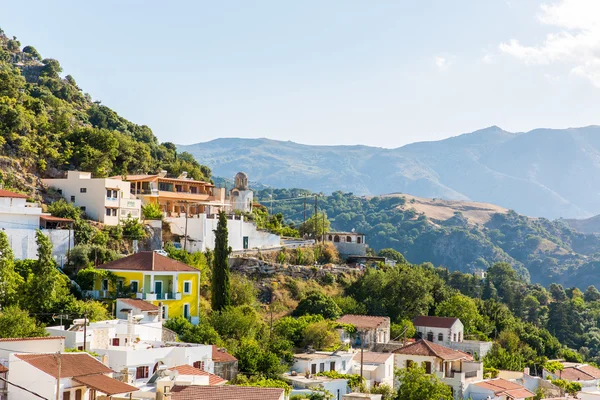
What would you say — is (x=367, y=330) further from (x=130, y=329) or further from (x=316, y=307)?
(x=130, y=329)

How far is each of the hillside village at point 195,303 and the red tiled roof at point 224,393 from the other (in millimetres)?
96

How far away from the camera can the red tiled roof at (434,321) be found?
227ft

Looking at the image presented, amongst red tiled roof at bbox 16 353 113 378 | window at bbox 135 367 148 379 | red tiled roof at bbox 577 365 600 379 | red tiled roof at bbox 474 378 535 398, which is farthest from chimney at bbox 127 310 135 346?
red tiled roof at bbox 577 365 600 379

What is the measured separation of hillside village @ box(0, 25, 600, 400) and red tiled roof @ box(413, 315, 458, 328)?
0.64 feet

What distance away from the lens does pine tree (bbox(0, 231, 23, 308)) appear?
46.2 metres

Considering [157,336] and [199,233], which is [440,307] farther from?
[157,336]

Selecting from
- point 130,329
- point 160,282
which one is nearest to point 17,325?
point 130,329

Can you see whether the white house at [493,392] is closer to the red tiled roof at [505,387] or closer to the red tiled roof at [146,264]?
the red tiled roof at [505,387]

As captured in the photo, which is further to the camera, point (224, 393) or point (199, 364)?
point (199, 364)

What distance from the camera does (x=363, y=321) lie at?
207 ft

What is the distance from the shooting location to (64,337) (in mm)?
39906

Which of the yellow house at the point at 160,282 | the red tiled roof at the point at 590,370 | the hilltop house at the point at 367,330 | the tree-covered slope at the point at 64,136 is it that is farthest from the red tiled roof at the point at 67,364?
the red tiled roof at the point at 590,370

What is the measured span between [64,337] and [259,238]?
101ft

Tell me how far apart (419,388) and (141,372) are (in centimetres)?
1598
